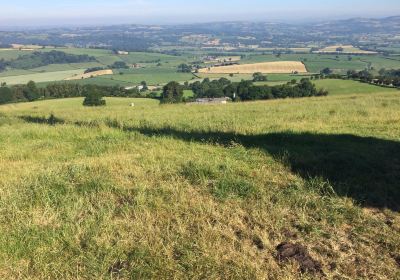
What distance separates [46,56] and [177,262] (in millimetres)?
155888

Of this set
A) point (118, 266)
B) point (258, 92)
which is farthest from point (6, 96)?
point (118, 266)

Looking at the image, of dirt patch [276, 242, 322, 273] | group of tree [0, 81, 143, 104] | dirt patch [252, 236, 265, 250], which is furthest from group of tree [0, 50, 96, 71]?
dirt patch [276, 242, 322, 273]

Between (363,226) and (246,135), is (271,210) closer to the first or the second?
(363,226)

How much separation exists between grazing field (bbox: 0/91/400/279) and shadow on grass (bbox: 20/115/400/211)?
0.11ft

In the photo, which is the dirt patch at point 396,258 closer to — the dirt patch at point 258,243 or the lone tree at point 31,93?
the dirt patch at point 258,243

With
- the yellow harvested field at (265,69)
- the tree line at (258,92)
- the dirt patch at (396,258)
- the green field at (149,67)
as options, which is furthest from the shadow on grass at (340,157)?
the yellow harvested field at (265,69)

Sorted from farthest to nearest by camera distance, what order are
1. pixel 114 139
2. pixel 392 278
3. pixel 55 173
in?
pixel 114 139 → pixel 55 173 → pixel 392 278

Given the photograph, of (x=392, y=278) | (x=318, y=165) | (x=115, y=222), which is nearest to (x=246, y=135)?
(x=318, y=165)

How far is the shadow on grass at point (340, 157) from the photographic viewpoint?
6293mm

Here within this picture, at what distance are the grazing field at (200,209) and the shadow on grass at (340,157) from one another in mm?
33

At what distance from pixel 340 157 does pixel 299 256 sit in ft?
13.3

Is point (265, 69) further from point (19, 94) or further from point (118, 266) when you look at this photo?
point (118, 266)

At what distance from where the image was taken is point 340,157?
8023 millimetres

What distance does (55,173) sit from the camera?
721 cm
